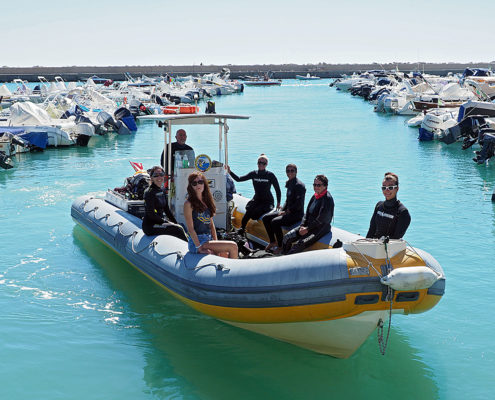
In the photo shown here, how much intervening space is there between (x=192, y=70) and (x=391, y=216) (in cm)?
11218

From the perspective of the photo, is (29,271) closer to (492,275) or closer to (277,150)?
(492,275)

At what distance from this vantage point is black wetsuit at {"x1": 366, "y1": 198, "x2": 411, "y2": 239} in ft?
19.9

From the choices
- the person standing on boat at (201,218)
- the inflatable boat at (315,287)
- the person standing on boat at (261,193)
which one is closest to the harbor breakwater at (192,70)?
the person standing on boat at (261,193)

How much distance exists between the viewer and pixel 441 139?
2614cm

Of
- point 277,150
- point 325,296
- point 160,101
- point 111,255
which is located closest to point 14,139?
point 277,150

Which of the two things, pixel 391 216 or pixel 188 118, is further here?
pixel 188 118

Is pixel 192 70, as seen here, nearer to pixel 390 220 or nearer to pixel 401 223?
pixel 390 220

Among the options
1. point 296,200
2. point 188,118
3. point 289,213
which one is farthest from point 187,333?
point 188,118

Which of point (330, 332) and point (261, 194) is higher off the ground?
point (261, 194)

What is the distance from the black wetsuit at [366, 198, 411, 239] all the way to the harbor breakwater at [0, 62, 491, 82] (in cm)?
9634

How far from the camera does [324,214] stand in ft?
23.7

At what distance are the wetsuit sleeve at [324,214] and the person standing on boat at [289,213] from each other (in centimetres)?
83

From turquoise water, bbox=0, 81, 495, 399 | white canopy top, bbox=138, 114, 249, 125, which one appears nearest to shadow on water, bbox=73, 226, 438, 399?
turquoise water, bbox=0, 81, 495, 399

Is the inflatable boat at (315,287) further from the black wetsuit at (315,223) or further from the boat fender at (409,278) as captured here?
the black wetsuit at (315,223)
